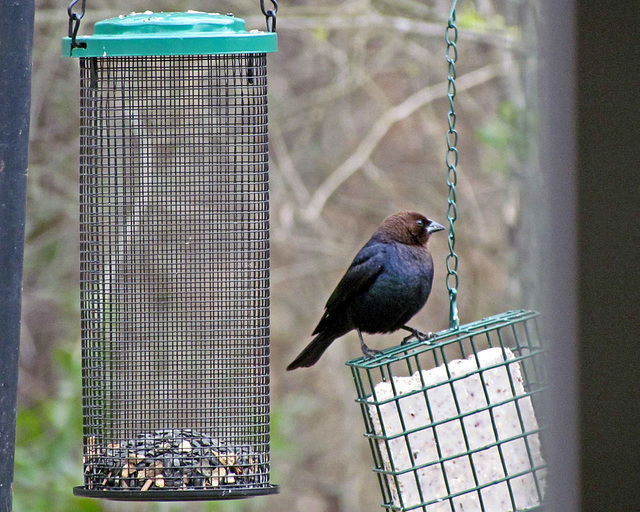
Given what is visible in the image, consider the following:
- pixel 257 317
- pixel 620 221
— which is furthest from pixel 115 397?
pixel 620 221

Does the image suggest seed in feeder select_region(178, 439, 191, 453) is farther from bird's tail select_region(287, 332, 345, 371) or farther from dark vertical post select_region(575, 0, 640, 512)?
dark vertical post select_region(575, 0, 640, 512)

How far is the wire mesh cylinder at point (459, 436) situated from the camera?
3490 mm

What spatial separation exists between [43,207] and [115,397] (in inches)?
148

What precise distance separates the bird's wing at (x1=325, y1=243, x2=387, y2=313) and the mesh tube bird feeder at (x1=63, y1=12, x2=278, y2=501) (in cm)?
89

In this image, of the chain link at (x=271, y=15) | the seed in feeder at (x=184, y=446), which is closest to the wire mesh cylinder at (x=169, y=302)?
the seed in feeder at (x=184, y=446)

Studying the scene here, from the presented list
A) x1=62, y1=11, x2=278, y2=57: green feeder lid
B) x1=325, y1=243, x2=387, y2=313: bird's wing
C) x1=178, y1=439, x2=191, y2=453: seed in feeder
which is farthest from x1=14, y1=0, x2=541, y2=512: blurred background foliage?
x1=62, y1=11, x2=278, y2=57: green feeder lid

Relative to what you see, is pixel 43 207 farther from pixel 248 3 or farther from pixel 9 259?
pixel 9 259

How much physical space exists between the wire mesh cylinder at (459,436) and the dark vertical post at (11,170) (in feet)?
4.78

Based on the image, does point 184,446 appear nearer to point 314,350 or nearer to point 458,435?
point 458,435

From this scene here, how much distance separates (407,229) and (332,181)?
2.62m

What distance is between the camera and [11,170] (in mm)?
2602

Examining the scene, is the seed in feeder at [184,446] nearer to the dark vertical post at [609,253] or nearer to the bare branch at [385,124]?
the dark vertical post at [609,253]

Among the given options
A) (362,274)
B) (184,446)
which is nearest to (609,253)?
(184,446)

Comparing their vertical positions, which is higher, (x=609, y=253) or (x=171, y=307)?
(x=171, y=307)
